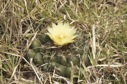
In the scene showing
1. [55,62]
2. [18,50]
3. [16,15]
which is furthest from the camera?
[16,15]

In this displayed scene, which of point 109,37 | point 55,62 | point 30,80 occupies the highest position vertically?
point 109,37

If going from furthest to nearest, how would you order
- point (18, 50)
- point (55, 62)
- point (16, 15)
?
point (16, 15) < point (18, 50) < point (55, 62)

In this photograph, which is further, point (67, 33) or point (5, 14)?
point (5, 14)

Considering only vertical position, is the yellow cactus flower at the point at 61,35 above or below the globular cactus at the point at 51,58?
above

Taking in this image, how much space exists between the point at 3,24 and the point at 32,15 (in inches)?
10.7

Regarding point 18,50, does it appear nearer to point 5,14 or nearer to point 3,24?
point 3,24

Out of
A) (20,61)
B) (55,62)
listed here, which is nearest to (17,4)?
(20,61)

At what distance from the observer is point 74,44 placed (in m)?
1.26

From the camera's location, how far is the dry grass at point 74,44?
4.17ft

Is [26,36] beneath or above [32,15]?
beneath

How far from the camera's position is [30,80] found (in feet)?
4.20

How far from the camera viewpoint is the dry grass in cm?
127

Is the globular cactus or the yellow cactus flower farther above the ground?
the yellow cactus flower

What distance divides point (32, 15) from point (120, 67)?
915 millimetres
